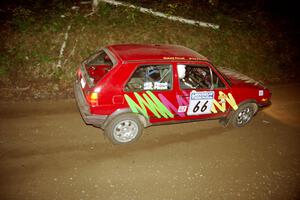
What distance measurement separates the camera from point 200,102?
18.6 ft

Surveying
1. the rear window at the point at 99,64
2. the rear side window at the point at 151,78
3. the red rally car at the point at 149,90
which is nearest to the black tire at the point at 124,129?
the red rally car at the point at 149,90

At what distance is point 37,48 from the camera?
8109 mm

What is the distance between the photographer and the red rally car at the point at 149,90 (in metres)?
4.87

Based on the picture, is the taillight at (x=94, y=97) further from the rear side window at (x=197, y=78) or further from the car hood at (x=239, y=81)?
the car hood at (x=239, y=81)

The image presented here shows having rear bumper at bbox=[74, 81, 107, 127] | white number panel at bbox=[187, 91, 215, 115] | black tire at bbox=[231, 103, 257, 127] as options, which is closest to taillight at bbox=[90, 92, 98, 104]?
rear bumper at bbox=[74, 81, 107, 127]

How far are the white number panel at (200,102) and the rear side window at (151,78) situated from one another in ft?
2.12

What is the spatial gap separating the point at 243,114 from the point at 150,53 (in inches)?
119

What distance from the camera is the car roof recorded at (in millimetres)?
5059

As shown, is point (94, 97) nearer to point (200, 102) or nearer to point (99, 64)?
point (99, 64)

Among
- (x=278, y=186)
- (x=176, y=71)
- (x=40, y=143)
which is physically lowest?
(x=278, y=186)

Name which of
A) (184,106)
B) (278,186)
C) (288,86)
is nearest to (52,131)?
(184,106)

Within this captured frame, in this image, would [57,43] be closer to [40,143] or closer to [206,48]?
[40,143]

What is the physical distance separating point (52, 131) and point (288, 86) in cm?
817

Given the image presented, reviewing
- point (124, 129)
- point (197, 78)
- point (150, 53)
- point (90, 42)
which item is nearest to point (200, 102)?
point (197, 78)
